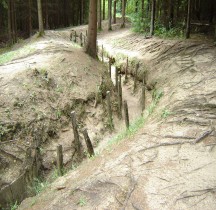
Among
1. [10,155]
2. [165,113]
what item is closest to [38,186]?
[10,155]

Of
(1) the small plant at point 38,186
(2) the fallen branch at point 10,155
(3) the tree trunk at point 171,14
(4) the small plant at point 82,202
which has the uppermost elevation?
(3) the tree trunk at point 171,14

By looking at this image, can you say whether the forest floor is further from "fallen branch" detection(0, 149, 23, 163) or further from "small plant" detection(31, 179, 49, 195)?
"fallen branch" detection(0, 149, 23, 163)

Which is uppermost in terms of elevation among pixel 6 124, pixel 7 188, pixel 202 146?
pixel 202 146

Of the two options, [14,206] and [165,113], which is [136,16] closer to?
[165,113]

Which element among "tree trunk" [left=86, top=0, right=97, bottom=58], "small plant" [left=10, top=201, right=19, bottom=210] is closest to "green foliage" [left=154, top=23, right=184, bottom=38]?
"tree trunk" [left=86, top=0, right=97, bottom=58]

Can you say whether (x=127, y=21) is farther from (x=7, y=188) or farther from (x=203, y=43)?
(x=7, y=188)

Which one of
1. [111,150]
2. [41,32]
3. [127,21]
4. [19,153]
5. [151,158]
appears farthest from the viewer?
[127,21]

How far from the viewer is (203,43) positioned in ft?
42.2

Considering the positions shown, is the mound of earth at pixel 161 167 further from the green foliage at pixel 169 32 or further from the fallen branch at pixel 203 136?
the green foliage at pixel 169 32

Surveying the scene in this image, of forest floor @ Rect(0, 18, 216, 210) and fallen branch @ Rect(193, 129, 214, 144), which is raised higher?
fallen branch @ Rect(193, 129, 214, 144)

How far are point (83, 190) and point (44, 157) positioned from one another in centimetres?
334

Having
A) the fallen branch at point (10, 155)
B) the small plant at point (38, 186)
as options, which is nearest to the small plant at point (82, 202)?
the small plant at point (38, 186)

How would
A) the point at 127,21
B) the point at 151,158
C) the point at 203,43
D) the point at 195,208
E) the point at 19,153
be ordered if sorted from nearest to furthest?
the point at 195,208, the point at 151,158, the point at 19,153, the point at 203,43, the point at 127,21

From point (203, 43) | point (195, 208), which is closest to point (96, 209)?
point (195, 208)
